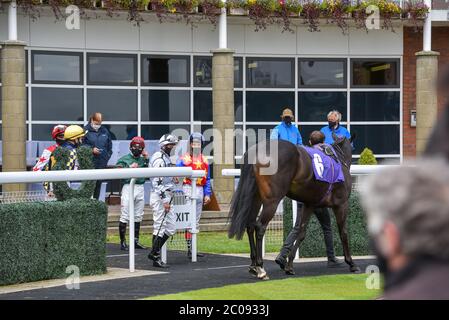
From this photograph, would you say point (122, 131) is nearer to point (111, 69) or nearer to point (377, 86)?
point (111, 69)

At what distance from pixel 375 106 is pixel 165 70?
4999mm

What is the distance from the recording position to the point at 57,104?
61.5ft

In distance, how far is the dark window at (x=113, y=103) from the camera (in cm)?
1906

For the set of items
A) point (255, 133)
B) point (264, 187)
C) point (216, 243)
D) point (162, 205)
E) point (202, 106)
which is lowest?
point (216, 243)

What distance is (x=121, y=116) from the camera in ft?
63.2

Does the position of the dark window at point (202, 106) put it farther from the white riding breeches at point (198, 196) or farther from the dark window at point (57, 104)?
the white riding breeches at point (198, 196)

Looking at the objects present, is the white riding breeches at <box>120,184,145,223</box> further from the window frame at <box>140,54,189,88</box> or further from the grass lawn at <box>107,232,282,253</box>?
the window frame at <box>140,54,189,88</box>

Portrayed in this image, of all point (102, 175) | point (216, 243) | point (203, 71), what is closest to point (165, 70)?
point (203, 71)

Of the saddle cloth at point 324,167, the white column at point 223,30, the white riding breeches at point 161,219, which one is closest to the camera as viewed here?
the saddle cloth at point 324,167

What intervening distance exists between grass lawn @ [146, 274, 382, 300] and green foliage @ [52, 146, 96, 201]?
6.79 ft

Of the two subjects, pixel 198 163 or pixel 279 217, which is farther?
pixel 198 163

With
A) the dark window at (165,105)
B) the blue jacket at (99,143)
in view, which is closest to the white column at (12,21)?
the dark window at (165,105)

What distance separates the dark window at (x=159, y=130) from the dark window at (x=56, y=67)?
5.72 feet
